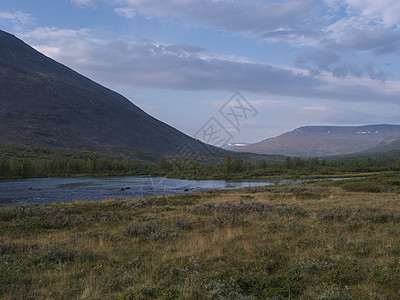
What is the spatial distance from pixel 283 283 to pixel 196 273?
2072mm

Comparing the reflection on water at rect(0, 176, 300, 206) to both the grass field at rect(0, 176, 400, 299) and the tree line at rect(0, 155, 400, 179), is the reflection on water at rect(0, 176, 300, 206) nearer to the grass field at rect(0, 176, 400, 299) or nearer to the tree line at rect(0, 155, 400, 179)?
the tree line at rect(0, 155, 400, 179)

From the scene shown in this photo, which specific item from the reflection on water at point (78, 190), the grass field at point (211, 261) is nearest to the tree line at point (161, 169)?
the reflection on water at point (78, 190)

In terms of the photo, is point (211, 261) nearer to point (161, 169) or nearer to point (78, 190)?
point (78, 190)

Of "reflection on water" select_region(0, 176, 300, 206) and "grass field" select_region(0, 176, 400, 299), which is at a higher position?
"grass field" select_region(0, 176, 400, 299)

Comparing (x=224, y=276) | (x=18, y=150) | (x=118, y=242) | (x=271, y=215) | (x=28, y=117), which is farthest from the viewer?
(x=28, y=117)

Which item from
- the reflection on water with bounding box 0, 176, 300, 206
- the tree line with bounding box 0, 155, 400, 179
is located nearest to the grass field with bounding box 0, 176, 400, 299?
the reflection on water with bounding box 0, 176, 300, 206

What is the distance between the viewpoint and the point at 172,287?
638 centimetres

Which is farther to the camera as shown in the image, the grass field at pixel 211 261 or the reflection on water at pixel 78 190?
the reflection on water at pixel 78 190

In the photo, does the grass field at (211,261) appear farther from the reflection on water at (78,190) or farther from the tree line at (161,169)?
the tree line at (161,169)

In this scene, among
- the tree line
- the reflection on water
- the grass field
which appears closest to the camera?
the grass field

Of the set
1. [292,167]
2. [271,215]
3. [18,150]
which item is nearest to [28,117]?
[18,150]

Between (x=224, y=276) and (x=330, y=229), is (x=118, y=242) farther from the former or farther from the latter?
(x=330, y=229)

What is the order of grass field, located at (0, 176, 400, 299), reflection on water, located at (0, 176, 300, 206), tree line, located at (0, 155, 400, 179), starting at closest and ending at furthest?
grass field, located at (0, 176, 400, 299), reflection on water, located at (0, 176, 300, 206), tree line, located at (0, 155, 400, 179)

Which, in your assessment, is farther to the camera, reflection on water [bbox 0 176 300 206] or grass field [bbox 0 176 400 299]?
reflection on water [bbox 0 176 300 206]
